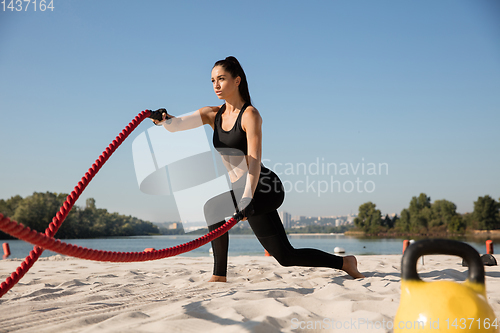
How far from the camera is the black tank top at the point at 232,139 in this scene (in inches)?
118

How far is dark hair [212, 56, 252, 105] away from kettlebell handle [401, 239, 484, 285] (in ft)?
7.06

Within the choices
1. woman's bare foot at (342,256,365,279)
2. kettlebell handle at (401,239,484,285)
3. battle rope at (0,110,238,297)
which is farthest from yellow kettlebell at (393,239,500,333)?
woman's bare foot at (342,256,365,279)

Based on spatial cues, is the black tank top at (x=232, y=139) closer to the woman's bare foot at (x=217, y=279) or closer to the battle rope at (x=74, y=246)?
the battle rope at (x=74, y=246)

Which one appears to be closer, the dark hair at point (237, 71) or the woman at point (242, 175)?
the woman at point (242, 175)

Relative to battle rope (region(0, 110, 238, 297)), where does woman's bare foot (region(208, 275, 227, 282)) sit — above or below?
below

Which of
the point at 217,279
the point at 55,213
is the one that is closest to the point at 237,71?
the point at 217,279

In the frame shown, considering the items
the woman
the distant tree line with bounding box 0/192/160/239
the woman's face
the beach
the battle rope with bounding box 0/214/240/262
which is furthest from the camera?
the distant tree line with bounding box 0/192/160/239

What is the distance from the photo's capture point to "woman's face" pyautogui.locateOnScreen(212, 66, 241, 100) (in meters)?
3.10

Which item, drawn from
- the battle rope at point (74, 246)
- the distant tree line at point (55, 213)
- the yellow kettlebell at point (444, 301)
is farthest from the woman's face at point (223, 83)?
the distant tree line at point (55, 213)

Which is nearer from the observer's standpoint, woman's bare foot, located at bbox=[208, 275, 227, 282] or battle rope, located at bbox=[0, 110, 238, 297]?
battle rope, located at bbox=[0, 110, 238, 297]

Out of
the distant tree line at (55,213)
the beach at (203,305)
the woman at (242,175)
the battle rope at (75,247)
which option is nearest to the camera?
the battle rope at (75,247)

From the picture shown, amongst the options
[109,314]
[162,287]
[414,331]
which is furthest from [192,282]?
[414,331]

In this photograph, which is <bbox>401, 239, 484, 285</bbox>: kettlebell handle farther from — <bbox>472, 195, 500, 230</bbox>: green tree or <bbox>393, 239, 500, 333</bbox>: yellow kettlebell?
<bbox>472, 195, 500, 230</bbox>: green tree

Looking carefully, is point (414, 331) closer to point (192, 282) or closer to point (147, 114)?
point (192, 282)
